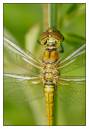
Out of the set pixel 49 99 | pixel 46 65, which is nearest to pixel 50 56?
pixel 46 65

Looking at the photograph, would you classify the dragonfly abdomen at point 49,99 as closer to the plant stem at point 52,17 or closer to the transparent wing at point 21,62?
the transparent wing at point 21,62

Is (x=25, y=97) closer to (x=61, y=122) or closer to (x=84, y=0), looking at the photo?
(x=61, y=122)

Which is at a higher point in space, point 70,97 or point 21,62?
point 21,62

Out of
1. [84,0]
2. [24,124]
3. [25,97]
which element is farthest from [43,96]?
[84,0]

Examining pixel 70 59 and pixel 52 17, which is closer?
pixel 52 17

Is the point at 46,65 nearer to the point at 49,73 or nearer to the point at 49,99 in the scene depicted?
the point at 49,73

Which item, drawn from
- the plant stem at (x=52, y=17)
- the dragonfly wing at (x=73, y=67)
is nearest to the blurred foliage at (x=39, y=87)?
the dragonfly wing at (x=73, y=67)
